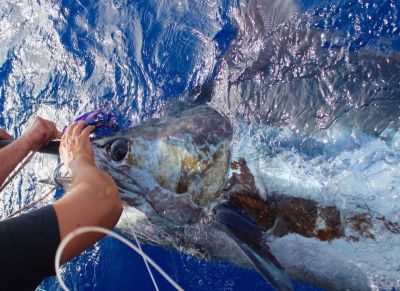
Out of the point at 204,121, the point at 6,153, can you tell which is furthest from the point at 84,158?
the point at 204,121

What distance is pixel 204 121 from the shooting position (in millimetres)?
2160

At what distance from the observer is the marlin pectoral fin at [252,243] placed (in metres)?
1.72

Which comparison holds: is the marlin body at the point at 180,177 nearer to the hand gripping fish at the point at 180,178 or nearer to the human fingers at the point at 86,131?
the hand gripping fish at the point at 180,178

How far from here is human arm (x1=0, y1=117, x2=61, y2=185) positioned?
1872 millimetres

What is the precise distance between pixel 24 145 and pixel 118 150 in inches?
15.9

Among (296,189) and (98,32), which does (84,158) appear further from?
(98,32)

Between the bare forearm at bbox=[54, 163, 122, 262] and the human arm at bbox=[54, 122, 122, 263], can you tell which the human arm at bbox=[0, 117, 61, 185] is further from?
the bare forearm at bbox=[54, 163, 122, 262]

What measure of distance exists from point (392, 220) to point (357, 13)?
1.40 m

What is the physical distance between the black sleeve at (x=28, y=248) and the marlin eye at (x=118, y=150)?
2.01 feet

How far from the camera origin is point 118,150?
1.92 meters

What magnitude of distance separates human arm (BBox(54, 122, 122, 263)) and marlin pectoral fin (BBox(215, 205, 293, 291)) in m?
0.61

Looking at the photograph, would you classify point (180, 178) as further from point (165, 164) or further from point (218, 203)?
point (218, 203)

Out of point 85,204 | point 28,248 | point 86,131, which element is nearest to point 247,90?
point 86,131

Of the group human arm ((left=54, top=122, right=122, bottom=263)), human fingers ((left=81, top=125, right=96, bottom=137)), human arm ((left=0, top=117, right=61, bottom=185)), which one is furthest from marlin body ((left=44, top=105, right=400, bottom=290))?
human arm ((left=54, top=122, right=122, bottom=263))
